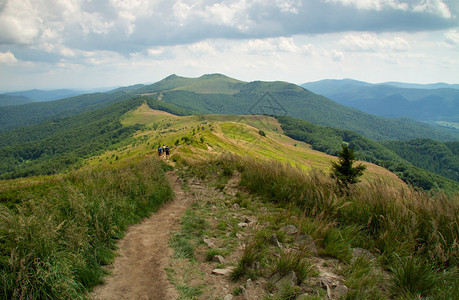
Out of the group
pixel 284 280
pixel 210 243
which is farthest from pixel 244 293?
pixel 210 243

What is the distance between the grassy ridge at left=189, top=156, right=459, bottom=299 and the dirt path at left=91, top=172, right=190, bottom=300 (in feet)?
10.1

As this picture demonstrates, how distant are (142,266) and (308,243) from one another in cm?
330

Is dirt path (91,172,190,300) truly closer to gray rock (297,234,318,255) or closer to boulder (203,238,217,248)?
boulder (203,238,217,248)

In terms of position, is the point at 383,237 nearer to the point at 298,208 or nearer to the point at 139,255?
the point at 298,208

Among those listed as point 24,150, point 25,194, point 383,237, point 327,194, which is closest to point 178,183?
point 25,194

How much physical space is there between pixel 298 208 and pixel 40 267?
5.67 meters

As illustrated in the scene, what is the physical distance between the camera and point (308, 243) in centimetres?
444

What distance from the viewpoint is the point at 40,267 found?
11.0ft

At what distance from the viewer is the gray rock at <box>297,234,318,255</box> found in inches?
169

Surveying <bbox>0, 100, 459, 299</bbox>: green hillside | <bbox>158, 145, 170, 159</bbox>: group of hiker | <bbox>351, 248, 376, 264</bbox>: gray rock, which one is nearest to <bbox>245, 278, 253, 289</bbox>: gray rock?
<bbox>0, 100, 459, 299</bbox>: green hillside

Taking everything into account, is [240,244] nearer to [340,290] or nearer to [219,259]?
[219,259]

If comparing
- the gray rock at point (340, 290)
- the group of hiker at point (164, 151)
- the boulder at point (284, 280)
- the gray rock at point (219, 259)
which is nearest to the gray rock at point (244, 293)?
the boulder at point (284, 280)

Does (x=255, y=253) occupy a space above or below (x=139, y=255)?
above

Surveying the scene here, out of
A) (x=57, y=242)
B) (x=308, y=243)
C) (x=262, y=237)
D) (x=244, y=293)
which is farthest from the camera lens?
(x=262, y=237)
